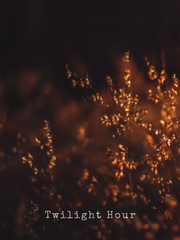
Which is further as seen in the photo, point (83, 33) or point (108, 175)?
point (83, 33)

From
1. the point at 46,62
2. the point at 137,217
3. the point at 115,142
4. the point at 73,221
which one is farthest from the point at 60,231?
the point at 46,62

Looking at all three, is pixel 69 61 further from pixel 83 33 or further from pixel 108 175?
pixel 108 175

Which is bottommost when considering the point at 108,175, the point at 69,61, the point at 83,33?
the point at 108,175

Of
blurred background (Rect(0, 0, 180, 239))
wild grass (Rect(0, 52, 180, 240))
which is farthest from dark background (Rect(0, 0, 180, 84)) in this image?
wild grass (Rect(0, 52, 180, 240))

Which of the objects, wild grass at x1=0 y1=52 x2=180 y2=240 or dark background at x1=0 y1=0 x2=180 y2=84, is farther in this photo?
dark background at x1=0 y1=0 x2=180 y2=84

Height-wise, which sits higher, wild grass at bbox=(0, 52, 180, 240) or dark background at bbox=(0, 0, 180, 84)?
dark background at bbox=(0, 0, 180, 84)

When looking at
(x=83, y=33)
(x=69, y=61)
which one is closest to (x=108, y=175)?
(x=69, y=61)

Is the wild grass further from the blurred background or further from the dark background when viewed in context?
the dark background

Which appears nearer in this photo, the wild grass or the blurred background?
the wild grass

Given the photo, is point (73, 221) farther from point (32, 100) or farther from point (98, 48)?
point (98, 48)

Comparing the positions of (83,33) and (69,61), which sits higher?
(83,33)

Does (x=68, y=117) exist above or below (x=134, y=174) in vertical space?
above
